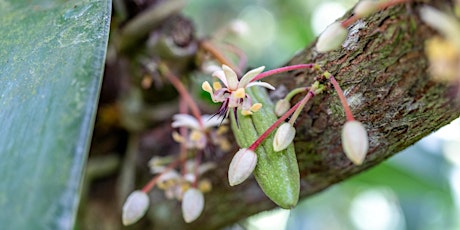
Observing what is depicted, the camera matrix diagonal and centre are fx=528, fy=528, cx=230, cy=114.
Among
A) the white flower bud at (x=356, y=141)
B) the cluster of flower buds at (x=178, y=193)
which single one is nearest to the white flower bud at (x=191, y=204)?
the cluster of flower buds at (x=178, y=193)

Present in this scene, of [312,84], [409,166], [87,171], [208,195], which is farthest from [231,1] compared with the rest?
[312,84]

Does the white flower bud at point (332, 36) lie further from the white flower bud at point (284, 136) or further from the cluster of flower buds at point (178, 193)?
the cluster of flower buds at point (178, 193)

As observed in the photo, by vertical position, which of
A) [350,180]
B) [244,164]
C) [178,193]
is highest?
[244,164]

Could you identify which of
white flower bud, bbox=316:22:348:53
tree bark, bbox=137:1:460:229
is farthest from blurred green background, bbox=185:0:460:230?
white flower bud, bbox=316:22:348:53

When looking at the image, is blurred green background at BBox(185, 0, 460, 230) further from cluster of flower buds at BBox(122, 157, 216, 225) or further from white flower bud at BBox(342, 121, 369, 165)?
white flower bud at BBox(342, 121, 369, 165)

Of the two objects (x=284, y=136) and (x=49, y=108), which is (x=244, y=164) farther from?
(x=49, y=108)

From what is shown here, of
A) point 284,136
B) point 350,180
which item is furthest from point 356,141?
point 350,180

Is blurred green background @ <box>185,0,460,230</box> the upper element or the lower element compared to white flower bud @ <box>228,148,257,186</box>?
lower
